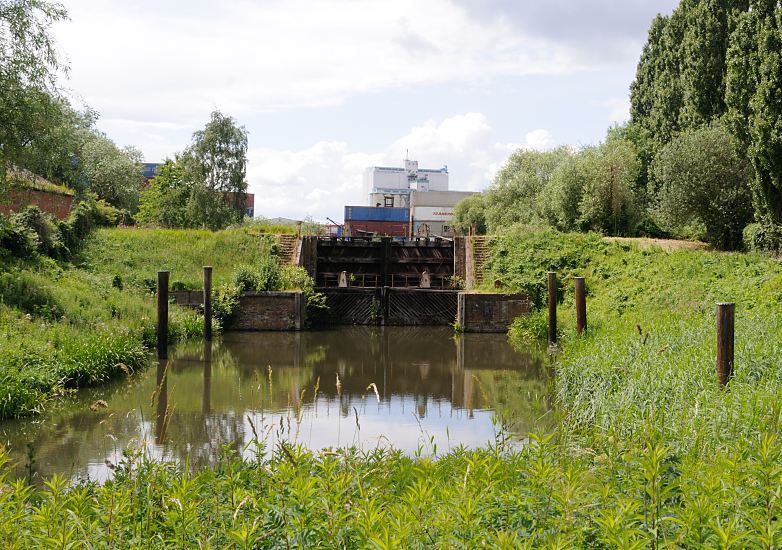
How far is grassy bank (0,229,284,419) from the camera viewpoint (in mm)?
12766

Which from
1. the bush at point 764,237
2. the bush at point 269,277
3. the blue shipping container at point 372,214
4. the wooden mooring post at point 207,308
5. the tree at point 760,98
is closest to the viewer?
the wooden mooring post at point 207,308

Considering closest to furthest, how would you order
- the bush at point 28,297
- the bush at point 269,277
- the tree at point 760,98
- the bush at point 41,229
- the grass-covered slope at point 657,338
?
1. the grass-covered slope at point 657,338
2. the bush at point 28,297
3. the tree at point 760,98
4. the bush at point 41,229
5. the bush at point 269,277

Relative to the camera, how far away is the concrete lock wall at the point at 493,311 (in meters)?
23.5

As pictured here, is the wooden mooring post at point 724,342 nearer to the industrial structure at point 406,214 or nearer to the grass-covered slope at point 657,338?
the grass-covered slope at point 657,338

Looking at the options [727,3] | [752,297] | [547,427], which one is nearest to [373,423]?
[547,427]

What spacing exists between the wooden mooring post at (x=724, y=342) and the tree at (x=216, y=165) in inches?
1333

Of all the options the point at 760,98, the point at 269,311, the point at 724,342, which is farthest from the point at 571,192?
the point at 724,342

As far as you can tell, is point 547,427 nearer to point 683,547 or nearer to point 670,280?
point 683,547

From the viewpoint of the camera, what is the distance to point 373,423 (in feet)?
37.3

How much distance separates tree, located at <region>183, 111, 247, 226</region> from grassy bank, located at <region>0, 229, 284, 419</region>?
10472mm

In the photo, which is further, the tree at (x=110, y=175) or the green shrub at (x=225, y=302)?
the tree at (x=110, y=175)

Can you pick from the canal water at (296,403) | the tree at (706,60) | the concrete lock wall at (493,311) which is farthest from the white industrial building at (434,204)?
the canal water at (296,403)

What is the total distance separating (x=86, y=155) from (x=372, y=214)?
99.2ft

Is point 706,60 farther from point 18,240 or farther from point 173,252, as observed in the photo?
point 18,240
